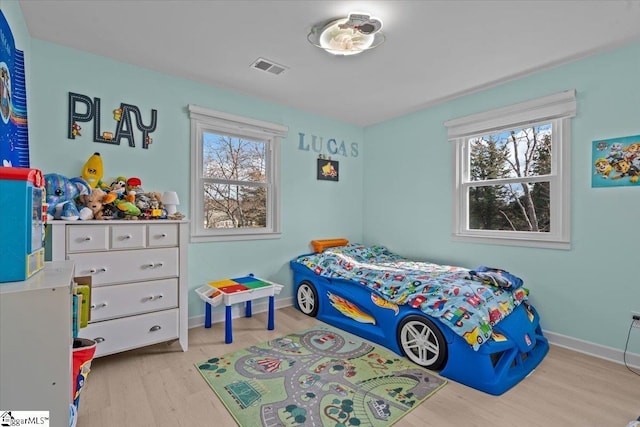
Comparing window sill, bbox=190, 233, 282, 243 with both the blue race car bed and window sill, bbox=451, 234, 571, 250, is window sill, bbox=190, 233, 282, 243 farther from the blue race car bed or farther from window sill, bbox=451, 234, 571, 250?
window sill, bbox=451, 234, 571, 250

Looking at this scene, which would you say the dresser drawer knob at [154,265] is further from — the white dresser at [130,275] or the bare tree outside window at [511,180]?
the bare tree outside window at [511,180]

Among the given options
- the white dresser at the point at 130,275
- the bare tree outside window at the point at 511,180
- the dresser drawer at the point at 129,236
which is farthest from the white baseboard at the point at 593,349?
the dresser drawer at the point at 129,236

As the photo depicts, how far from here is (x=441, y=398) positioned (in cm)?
179

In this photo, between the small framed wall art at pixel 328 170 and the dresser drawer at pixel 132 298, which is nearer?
the dresser drawer at pixel 132 298

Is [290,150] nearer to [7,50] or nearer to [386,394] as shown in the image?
[7,50]

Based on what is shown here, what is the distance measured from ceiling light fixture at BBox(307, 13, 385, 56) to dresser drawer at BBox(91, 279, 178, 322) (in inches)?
80.3

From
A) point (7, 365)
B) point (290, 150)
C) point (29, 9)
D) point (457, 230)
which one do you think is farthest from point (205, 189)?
point (457, 230)

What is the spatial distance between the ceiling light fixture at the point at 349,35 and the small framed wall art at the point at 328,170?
1689 mm

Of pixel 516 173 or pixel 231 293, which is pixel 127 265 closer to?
pixel 231 293

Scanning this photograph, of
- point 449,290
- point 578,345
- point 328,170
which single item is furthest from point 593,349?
point 328,170

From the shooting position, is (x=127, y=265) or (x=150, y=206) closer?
(x=127, y=265)

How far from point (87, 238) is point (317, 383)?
174cm

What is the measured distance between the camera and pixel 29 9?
1872 mm

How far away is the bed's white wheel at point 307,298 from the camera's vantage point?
3142mm
